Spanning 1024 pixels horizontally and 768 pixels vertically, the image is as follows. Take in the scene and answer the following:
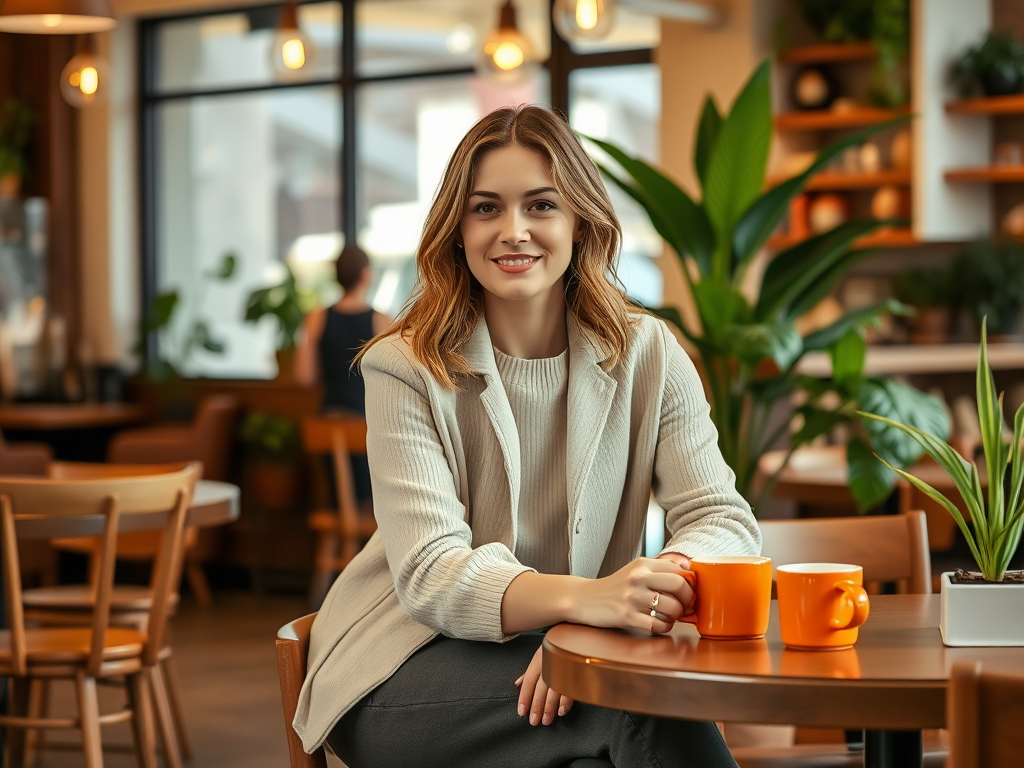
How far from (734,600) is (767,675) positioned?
0.19 metres

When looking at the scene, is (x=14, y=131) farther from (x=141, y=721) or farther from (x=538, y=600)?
(x=538, y=600)

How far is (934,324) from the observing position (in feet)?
20.1

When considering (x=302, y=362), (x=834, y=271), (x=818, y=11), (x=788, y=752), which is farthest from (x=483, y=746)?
(x=818, y=11)

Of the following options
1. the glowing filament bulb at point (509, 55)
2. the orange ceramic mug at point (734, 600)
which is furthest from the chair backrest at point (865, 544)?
the glowing filament bulb at point (509, 55)

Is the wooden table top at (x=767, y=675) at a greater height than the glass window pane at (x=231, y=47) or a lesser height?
lesser

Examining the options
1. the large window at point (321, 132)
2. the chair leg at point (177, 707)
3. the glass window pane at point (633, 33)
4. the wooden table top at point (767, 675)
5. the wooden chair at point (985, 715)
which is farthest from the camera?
the large window at point (321, 132)

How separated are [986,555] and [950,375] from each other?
15.4ft

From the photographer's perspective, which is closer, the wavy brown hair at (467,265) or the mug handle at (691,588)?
the mug handle at (691,588)

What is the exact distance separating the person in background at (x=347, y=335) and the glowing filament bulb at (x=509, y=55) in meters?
0.93

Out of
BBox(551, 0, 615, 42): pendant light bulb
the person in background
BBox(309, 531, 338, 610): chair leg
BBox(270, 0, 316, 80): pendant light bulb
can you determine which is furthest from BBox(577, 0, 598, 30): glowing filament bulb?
BBox(309, 531, 338, 610): chair leg

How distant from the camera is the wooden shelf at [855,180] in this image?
6.11 metres

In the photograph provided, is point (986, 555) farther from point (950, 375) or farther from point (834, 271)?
point (950, 375)

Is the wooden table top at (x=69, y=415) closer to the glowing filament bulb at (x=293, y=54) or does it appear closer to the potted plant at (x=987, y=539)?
Answer: the glowing filament bulb at (x=293, y=54)

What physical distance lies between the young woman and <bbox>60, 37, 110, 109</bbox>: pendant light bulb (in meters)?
4.46
